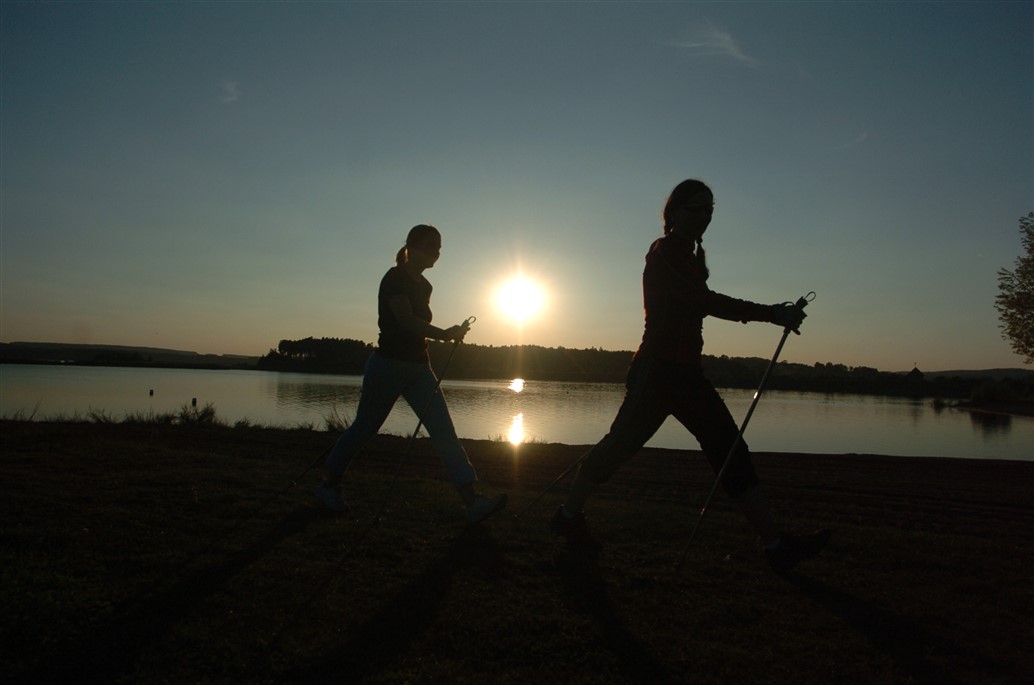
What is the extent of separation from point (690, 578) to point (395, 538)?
6.28 ft

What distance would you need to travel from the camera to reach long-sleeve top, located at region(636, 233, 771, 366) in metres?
4.45

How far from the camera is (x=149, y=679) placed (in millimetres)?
2564

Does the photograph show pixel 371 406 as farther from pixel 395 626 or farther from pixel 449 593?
pixel 395 626

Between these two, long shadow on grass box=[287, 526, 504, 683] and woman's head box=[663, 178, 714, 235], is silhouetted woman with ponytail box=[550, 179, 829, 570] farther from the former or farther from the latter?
long shadow on grass box=[287, 526, 504, 683]

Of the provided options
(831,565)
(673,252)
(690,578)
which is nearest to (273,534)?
(690,578)

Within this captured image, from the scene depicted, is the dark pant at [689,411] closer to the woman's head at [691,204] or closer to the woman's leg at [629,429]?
the woman's leg at [629,429]

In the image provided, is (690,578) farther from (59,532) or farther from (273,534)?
(59,532)

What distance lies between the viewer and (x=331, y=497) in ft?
18.0

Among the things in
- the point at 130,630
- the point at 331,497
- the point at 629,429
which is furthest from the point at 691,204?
the point at 130,630

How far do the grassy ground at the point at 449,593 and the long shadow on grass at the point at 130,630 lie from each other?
1cm

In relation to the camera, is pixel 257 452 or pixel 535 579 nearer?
pixel 535 579

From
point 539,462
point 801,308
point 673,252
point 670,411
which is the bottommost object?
point 539,462

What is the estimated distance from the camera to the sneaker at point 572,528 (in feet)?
15.9

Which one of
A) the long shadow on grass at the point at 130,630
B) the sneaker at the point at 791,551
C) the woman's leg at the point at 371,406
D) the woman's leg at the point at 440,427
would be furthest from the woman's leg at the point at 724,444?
the long shadow on grass at the point at 130,630
